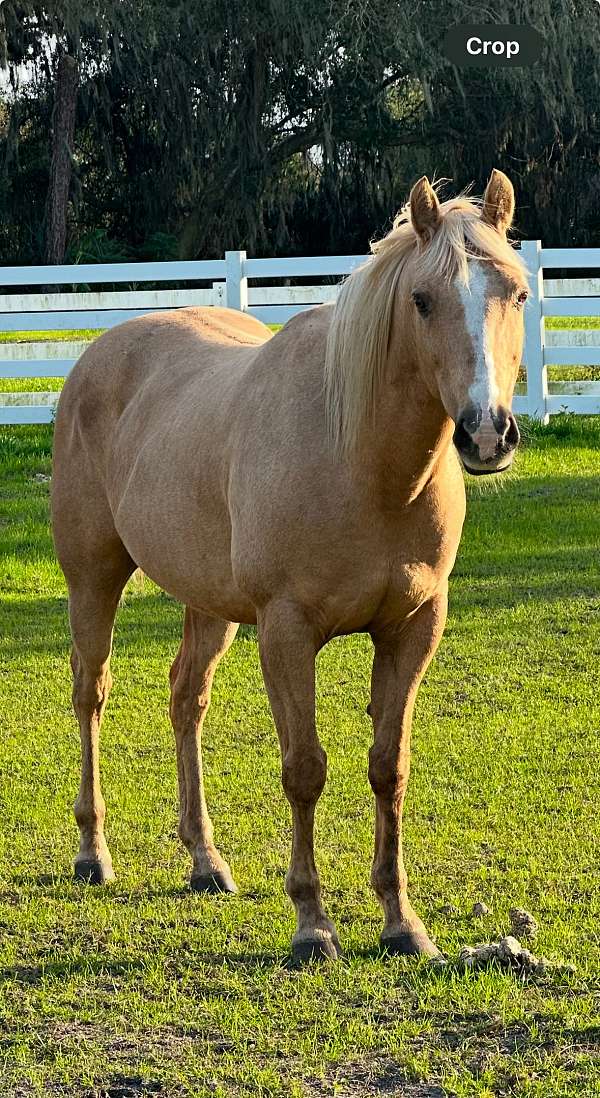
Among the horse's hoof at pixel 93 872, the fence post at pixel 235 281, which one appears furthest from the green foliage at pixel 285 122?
the horse's hoof at pixel 93 872

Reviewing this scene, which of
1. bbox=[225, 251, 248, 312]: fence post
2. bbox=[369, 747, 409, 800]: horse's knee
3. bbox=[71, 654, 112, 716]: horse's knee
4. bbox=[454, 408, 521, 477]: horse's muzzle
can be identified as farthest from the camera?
bbox=[225, 251, 248, 312]: fence post

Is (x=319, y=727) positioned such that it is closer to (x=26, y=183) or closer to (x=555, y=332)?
(x=555, y=332)

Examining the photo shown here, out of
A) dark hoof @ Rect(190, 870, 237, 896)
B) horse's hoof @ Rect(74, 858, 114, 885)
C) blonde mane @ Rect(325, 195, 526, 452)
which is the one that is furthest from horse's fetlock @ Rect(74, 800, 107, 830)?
blonde mane @ Rect(325, 195, 526, 452)

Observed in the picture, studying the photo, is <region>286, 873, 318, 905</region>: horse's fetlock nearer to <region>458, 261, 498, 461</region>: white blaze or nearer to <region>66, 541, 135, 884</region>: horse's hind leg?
<region>66, 541, 135, 884</region>: horse's hind leg

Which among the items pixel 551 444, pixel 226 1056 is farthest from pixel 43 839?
pixel 551 444

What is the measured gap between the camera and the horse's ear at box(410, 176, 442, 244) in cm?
320

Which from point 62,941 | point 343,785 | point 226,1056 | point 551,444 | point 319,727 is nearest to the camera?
point 226,1056

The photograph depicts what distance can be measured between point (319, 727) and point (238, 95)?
18.9 meters

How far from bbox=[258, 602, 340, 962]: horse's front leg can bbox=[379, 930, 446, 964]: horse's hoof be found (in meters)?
0.15

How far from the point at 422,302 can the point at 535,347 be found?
8275 mm

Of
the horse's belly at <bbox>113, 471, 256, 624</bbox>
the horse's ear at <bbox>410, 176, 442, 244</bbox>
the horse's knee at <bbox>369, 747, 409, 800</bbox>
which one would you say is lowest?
the horse's knee at <bbox>369, 747, 409, 800</bbox>

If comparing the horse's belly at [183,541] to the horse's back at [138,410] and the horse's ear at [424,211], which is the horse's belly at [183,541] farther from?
the horse's ear at [424,211]

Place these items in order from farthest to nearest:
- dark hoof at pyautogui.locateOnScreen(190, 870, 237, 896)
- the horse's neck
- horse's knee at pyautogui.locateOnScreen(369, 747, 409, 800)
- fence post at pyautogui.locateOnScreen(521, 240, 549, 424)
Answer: fence post at pyautogui.locateOnScreen(521, 240, 549, 424), dark hoof at pyautogui.locateOnScreen(190, 870, 237, 896), horse's knee at pyautogui.locateOnScreen(369, 747, 409, 800), the horse's neck

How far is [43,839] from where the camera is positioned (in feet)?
15.7
